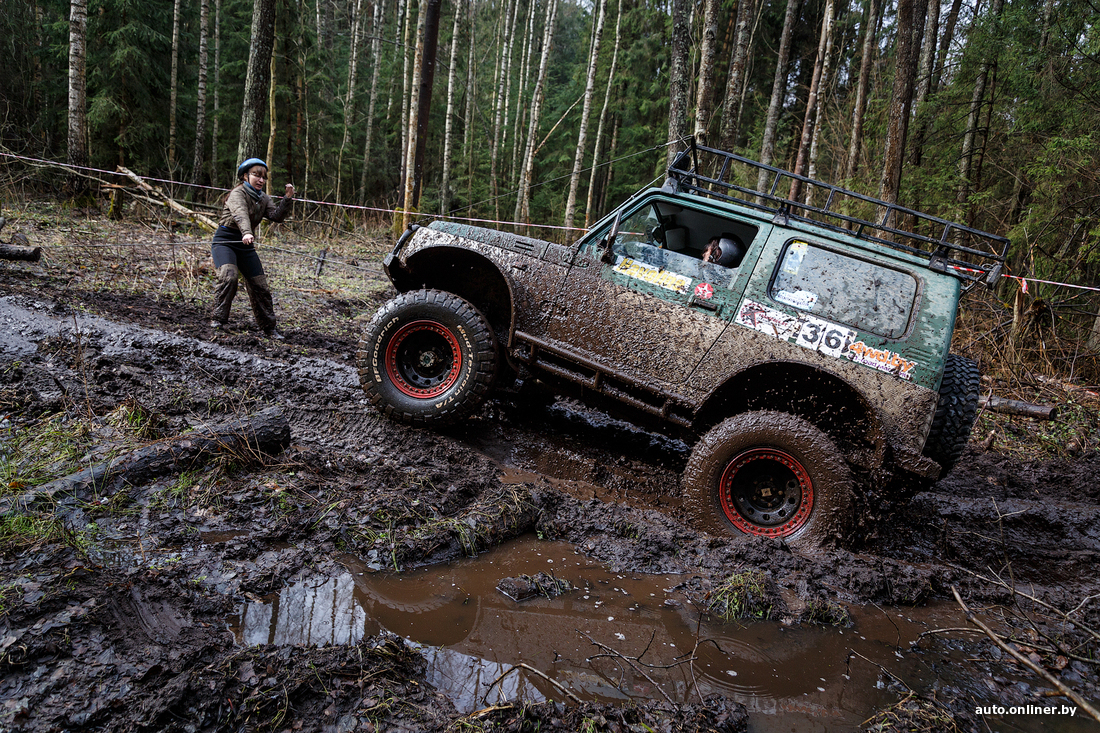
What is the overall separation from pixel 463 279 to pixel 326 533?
241cm

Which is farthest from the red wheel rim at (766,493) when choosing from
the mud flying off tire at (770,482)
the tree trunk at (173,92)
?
the tree trunk at (173,92)

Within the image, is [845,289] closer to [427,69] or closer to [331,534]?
[331,534]

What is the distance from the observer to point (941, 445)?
3.90m

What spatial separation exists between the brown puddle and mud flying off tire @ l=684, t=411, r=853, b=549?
0.59 m

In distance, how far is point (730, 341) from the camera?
3.90 m

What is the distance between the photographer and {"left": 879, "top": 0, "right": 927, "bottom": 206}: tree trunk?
8555mm

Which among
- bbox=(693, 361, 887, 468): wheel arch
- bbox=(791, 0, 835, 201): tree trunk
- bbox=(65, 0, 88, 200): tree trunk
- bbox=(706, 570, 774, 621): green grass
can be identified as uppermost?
bbox=(791, 0, 835, 201): tree trunk

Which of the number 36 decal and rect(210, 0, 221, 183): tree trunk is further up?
rect(210, 0, 221, 183): tree trunk

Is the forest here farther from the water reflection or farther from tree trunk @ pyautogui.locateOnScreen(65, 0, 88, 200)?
the water reflection

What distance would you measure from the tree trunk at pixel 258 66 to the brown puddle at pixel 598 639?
31.0 feet

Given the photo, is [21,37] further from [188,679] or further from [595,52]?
[188,679]

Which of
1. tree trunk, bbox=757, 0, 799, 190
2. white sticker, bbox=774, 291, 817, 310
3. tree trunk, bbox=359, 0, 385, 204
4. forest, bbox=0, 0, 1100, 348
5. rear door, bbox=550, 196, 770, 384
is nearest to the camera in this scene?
white sticker, bbox=774, 291, 817, 310

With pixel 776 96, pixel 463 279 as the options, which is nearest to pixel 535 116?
pixel 776 96

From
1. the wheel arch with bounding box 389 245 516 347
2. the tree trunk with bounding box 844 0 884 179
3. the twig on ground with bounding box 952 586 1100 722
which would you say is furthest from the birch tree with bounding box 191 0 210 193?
the twig on ground with bounding box 952 586 1100 722
